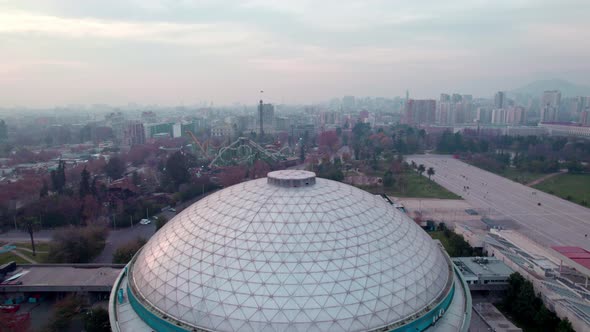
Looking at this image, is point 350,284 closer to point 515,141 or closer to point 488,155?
point 488,155

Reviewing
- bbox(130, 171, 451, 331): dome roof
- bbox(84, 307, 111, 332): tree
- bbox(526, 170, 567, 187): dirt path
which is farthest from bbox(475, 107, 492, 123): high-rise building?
bbox(84, 307, 111, 332): tree

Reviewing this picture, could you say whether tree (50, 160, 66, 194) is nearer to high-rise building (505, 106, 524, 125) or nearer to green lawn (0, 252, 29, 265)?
green lawn (0, 252, 29, 265)

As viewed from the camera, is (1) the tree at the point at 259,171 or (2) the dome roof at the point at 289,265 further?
(1) the tree at the point at 259,171

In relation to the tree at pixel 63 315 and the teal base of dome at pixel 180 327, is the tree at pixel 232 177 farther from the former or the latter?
the teal base of dome at pixel 180 327

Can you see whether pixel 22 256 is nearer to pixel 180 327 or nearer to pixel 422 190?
pixel 180 327

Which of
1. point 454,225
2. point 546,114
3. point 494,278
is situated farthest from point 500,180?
point 546,114

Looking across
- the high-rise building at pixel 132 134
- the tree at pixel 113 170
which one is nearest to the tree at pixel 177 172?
the tree at pixel 113 170
